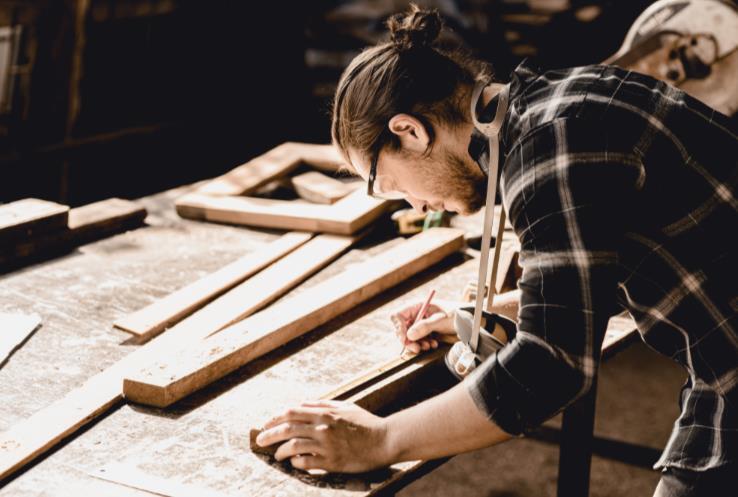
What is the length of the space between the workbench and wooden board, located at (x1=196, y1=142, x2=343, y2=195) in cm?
26

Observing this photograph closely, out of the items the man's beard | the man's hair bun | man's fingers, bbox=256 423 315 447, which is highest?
the man's hair bun

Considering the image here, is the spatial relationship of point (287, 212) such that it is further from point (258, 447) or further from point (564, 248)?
point (564, 248)

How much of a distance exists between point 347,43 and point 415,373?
4.32 meters

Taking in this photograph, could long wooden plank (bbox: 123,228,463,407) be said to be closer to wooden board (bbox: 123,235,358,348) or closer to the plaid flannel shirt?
wooden board (bbox: 123,235,358,348)

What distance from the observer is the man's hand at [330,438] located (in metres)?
1.85

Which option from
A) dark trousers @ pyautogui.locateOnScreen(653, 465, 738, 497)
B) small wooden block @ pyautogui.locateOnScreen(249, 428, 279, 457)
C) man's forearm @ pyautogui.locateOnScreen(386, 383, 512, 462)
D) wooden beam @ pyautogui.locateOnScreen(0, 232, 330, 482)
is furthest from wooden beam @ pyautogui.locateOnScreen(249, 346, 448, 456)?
dark trousers @ pyautogui.locateOnScreen(653, 465, 738, 497)

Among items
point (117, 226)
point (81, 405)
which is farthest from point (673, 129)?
point (117, 226)

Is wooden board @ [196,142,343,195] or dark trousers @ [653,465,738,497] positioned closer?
dark trousers @ [653,465,738,497]

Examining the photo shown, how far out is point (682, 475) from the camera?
1.90 meters

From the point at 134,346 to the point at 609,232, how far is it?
1.45m

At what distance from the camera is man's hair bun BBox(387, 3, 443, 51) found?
6.38 ft

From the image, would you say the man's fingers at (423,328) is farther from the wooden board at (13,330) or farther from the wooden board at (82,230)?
the wooden board at (82,230)

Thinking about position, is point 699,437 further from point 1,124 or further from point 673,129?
point 1,124

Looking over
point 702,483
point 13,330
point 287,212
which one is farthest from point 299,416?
point 287,212
